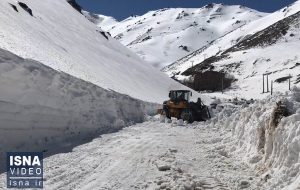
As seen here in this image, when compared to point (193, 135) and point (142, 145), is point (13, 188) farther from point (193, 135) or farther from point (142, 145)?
point (193, 135)

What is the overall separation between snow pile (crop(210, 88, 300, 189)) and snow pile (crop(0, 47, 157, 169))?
536 cm

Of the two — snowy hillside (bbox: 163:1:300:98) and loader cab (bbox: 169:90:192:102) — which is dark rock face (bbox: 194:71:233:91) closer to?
snowy hillside (bbox: 163:1:300:98)

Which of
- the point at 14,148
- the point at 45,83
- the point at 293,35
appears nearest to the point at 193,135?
the point at 45,83

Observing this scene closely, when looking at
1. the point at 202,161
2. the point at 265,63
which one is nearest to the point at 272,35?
the point at 265,63

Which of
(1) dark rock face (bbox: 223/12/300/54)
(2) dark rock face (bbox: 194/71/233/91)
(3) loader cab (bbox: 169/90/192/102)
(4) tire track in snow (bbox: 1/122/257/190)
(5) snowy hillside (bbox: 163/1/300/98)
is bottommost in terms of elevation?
(4) tire track in snow (bbox: 1/122/257/190)

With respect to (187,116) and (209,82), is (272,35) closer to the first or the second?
(209,82)

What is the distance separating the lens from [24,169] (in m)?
10.3

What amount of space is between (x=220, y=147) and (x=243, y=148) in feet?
5.10

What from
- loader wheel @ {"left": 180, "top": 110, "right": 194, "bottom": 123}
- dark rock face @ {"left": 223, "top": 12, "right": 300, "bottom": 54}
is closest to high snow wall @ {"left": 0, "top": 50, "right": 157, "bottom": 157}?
loader wheel @ {"left": 180, "top": 110, "right": 194, "bottom": 123}

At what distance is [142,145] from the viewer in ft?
45.8

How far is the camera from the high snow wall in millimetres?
13195

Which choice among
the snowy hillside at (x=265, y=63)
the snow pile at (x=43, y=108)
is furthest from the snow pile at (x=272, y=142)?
the snowy hillside at (x=265, y=63)

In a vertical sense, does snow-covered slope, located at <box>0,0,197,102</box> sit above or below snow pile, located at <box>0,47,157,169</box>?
above

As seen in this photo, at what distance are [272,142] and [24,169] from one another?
5.23 m
